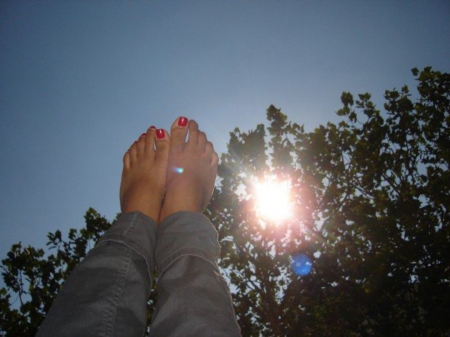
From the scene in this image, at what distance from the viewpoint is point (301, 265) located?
22.7 ft

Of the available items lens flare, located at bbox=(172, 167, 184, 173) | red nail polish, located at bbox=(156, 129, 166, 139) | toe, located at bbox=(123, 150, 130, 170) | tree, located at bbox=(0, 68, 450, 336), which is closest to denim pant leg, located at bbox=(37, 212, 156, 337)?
lens flare, located at bbox=(172, 167, 184, 173)

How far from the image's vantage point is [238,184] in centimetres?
689

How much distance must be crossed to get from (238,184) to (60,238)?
5.06 metres

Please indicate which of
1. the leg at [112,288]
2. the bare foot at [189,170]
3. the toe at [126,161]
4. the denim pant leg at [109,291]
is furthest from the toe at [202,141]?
the denim pant leg at [109,291]

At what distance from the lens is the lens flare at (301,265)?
6812 mm

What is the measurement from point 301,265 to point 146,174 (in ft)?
18.7

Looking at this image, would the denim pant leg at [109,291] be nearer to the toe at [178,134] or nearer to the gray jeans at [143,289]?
the gray jeans at [143,289]

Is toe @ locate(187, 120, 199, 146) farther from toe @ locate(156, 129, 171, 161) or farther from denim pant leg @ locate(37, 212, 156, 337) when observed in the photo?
denim pant leg @ locate(37, 212, 156, 337)

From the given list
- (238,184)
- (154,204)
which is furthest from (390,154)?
(154,204)

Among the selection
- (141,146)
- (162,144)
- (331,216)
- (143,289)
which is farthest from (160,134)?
(331,216)

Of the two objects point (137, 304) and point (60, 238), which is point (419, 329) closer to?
point (137, 304)

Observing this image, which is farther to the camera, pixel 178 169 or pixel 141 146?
pixel 141 146

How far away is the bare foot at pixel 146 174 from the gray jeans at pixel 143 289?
50 cm

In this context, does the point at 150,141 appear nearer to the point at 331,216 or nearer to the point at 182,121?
the point at 182,121
